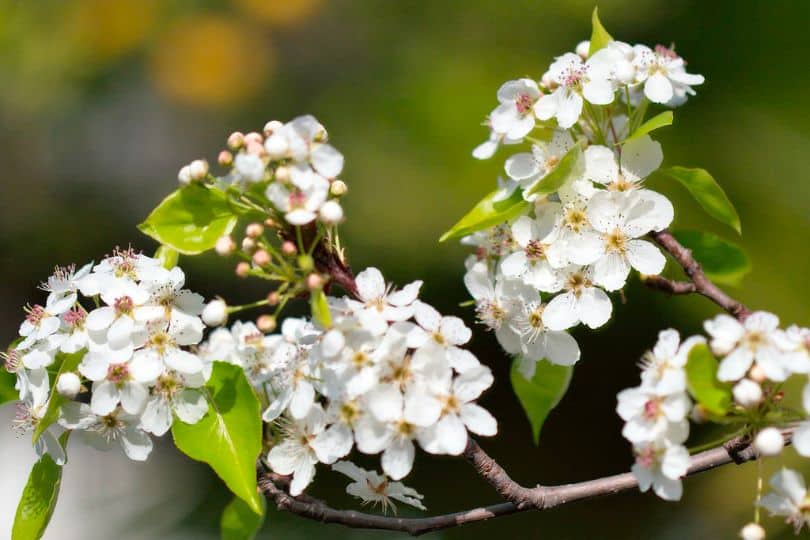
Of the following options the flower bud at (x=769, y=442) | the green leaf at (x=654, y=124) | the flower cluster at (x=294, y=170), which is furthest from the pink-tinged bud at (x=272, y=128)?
the flower bud at (x=769, y=442)

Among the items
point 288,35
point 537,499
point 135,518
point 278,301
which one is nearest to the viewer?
point 278,301

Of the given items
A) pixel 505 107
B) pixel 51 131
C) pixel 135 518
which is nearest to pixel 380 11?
pixel 51 131

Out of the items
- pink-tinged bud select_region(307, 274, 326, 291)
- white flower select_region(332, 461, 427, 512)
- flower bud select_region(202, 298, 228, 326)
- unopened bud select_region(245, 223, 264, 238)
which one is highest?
unopened bud select_region(245, 223, 264, 238)

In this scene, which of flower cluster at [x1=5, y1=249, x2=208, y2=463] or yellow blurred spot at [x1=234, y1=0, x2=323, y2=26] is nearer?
flower cluster at [x1=5, y1=249, x2=208, y2=463]

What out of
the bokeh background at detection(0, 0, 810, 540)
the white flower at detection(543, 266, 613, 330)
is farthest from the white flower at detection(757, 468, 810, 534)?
the bokeh background at detection(0, 0, 810, 540)

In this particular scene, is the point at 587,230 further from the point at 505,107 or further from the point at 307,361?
the point at 307,361

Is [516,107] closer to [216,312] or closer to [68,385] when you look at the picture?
[216,312]

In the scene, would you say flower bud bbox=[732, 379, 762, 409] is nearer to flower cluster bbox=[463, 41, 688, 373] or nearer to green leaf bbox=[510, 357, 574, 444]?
flower cluster bbox=[463, 41, 688, 373]
